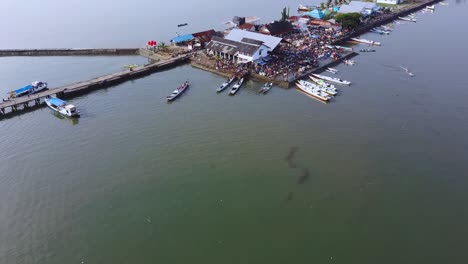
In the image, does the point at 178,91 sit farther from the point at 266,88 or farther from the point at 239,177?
the point at 239,177

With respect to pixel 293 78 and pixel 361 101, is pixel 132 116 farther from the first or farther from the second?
pixel 361 101

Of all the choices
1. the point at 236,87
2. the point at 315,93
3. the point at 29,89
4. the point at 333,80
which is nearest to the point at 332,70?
the point at 333,80

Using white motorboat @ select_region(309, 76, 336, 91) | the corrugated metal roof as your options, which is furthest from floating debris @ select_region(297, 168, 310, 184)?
the corrugated metal roof

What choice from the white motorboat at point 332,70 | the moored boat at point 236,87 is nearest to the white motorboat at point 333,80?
the white motorboat at point 332,70

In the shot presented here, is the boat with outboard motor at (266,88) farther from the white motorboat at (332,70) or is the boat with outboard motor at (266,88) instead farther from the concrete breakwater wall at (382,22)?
the concrete breakwater wall at (382,22)

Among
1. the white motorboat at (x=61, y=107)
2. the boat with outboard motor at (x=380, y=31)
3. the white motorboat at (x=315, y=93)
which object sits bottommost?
the white motorboat at (x=315, y=93)

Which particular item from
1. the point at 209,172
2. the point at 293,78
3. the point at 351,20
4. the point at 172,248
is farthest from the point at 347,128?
the point at 351,20
